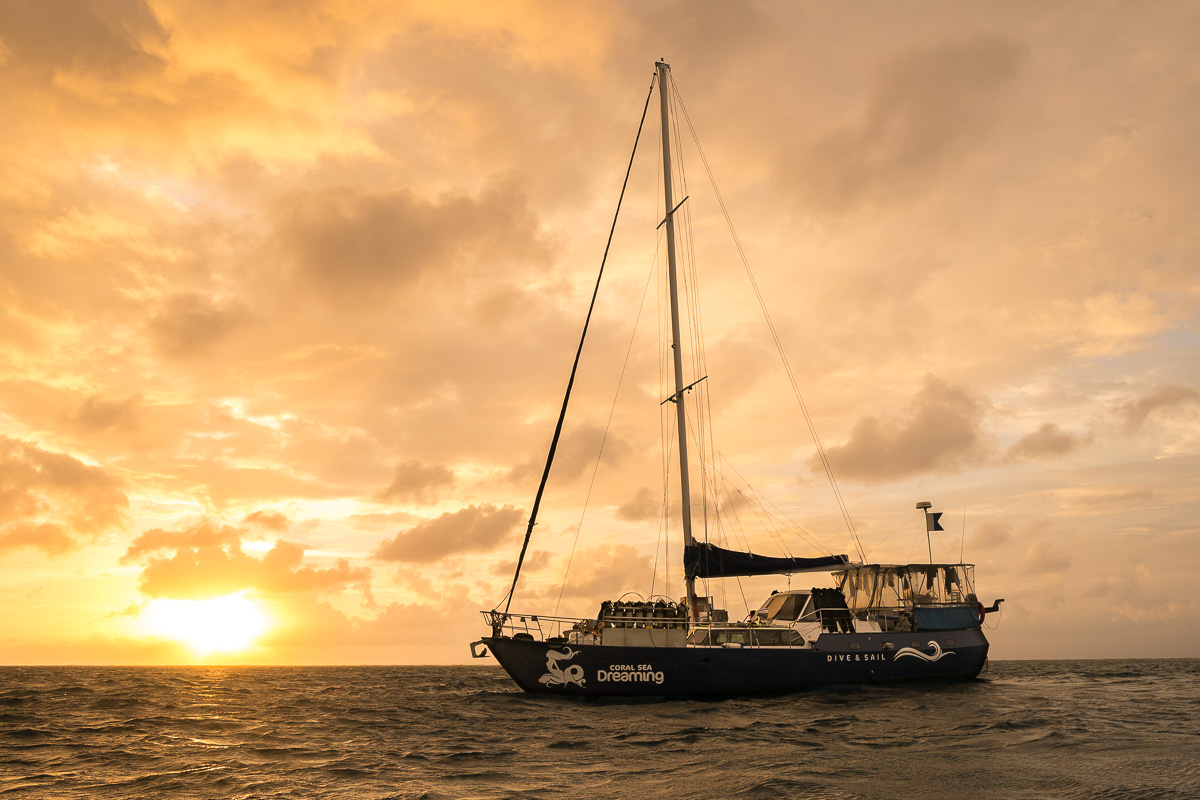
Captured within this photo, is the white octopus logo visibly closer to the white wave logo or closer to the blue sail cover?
the blue sail cover

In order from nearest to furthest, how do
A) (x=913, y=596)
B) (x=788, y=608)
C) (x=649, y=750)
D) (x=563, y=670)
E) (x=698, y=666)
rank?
(x=649, y=750), (x=563, y=670), (x=698, y=666), (x=788, y=608), (x=913, y=596)

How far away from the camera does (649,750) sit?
17.7 meters

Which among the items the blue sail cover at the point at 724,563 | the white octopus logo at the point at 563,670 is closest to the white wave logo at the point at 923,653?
the blue sail cover at the point at 724,563

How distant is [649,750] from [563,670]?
8744 millimetres

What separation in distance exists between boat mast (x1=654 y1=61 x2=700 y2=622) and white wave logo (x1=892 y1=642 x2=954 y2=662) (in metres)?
8.33

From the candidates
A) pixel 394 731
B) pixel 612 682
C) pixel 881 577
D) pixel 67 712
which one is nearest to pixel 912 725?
pixel 612 682

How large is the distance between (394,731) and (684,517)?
42.3ft

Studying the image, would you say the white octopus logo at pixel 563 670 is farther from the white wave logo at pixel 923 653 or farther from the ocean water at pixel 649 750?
the white wave logo at pixel 923 653

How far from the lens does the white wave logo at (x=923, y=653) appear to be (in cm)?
2952

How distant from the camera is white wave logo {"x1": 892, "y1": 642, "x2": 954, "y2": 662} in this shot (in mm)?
29516

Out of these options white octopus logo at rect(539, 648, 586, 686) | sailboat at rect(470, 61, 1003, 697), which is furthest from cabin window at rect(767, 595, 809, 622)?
white octopus logo at rect(539, 648, 586, 686)

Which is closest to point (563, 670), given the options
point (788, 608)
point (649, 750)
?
point (649, 750)

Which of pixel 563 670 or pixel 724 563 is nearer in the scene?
pixel 563 670

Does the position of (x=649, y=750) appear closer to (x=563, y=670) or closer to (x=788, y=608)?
(x=563, y=670)
